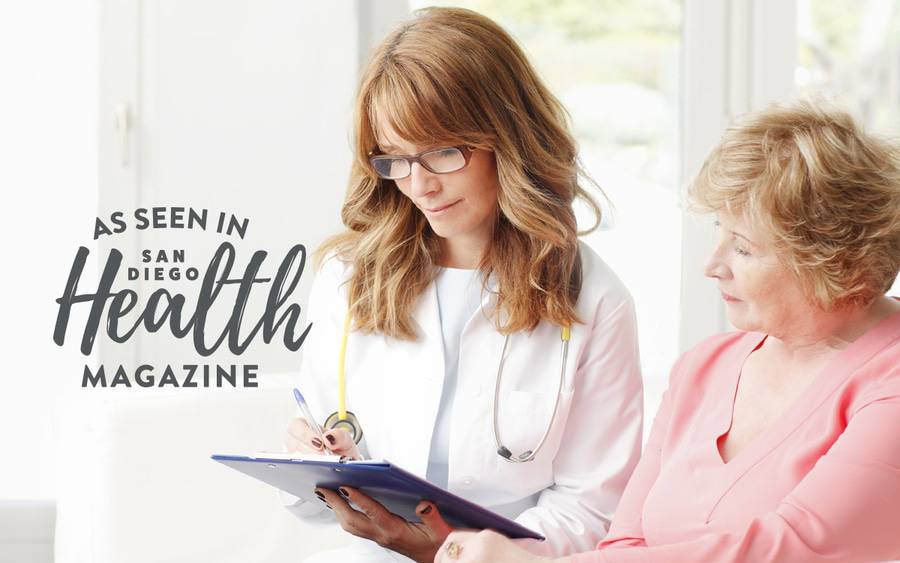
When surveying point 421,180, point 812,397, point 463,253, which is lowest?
point 812,397

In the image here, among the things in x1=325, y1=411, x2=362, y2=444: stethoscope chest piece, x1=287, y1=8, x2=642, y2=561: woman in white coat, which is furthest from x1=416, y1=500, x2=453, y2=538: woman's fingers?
x1=325, y1=411, x2=362, y2=444: stethoscope chest piece

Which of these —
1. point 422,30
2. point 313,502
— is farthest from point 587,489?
point 422,30

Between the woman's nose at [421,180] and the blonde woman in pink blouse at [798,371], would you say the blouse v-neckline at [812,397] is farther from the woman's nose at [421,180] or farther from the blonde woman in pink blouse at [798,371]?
the woman's nose at [421,180]

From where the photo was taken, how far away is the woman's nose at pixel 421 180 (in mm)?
1753

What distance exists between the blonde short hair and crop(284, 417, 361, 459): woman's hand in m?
0.74

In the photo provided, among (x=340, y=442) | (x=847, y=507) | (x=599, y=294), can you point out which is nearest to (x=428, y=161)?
(x=599, y=294)

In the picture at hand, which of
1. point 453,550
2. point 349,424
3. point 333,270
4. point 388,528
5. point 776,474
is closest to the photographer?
point 776,474

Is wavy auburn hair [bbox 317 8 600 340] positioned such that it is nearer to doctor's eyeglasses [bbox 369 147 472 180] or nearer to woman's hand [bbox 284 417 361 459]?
doctor's eyeglasses [bbox 369 147 472 180]

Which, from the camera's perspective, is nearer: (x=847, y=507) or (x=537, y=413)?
(x=847, y=507)

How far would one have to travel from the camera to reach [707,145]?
10.1ft

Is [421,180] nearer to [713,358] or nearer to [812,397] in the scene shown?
[713,358]

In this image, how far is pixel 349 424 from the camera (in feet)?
6.26

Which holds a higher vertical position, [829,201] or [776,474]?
[829,201]

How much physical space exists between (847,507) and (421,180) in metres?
0.80
